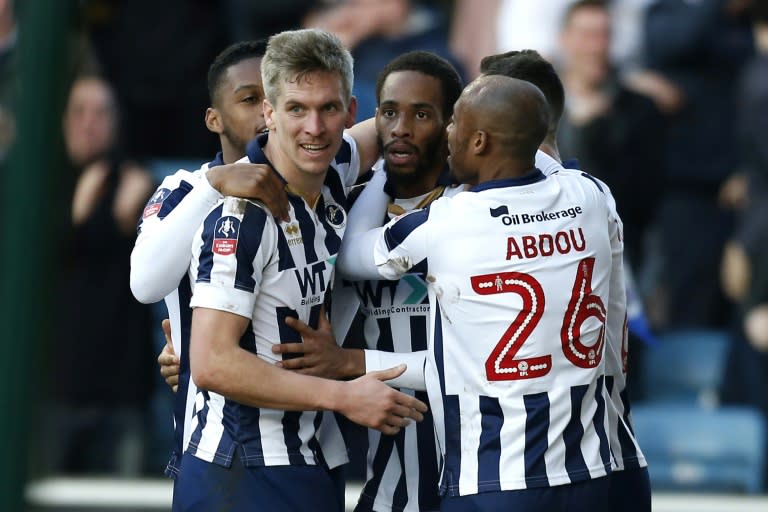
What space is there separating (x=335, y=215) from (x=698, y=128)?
3.34 m

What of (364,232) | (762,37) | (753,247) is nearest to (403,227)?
(364,232)

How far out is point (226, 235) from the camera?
3.26 metres

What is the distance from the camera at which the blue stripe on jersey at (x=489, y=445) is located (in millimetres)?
3303

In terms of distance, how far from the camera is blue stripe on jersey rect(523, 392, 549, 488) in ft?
10.8

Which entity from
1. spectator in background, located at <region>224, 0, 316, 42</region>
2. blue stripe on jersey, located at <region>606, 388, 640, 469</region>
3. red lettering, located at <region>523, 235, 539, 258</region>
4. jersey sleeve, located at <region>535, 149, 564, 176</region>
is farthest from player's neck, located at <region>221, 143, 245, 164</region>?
spectator in background, located at <region>224, 0, 316, 42</region>

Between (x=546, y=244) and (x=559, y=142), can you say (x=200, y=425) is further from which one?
(x=559, y=142)

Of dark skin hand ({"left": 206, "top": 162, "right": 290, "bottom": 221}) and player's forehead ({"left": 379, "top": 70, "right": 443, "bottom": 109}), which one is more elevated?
player's forehead ({"left": 379, "top": 70, "right": 443, "bottom": 109})

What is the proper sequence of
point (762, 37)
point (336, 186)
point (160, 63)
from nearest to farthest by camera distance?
point (336, 186) < point (762, 37) < point (160, 63)

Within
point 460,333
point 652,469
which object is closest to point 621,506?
point 460,333

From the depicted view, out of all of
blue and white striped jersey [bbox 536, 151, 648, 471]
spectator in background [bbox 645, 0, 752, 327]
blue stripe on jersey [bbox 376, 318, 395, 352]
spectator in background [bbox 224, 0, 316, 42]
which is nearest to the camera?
blue and white striped jersey [bbox 536, 151, 648, 471]

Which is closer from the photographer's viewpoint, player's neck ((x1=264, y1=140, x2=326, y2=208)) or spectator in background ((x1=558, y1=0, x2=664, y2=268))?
player's neck ((x1=264, y1=140, x2=326, y2=208))

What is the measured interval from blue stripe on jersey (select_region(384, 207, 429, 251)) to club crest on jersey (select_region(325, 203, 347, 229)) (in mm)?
187

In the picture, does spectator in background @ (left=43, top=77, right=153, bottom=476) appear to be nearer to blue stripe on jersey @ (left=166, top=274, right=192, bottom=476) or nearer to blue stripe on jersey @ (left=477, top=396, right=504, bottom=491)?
blue stripe on jersey @ (left=166, top=274, right=192, bottom=476)

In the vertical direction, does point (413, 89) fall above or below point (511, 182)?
above
